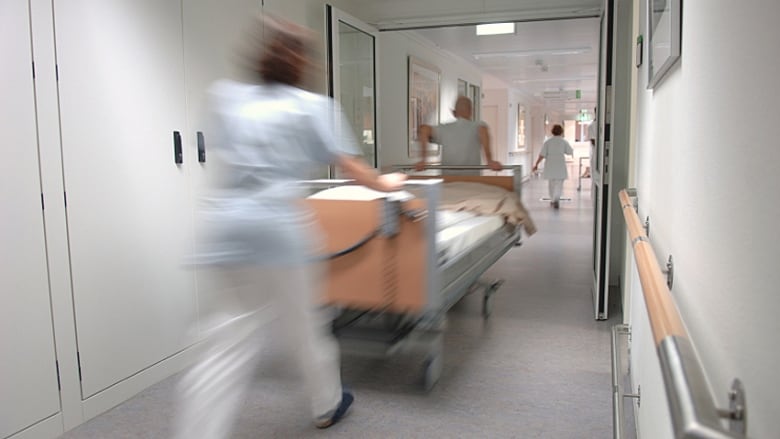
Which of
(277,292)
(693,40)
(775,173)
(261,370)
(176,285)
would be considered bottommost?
(261,370)

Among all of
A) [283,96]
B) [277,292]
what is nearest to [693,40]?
[283,96]

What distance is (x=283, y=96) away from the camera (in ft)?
8.05

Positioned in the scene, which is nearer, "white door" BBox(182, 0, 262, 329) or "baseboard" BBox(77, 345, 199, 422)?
"baseboard" BBox(77, 345, 199, 422)

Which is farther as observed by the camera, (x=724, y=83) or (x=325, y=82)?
(x=325, y=82)

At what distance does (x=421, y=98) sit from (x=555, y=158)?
3777 millimetres

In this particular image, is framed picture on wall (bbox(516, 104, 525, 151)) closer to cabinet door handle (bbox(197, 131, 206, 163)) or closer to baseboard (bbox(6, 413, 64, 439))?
cabinet door handle (bbox(197, 131, 206, 163))

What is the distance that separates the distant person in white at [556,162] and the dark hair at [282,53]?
387 inches

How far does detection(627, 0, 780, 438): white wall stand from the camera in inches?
29.1

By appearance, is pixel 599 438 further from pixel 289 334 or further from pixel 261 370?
pixel 261 370

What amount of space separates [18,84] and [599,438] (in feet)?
10.3

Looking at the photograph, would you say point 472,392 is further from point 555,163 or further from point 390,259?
point 555,163

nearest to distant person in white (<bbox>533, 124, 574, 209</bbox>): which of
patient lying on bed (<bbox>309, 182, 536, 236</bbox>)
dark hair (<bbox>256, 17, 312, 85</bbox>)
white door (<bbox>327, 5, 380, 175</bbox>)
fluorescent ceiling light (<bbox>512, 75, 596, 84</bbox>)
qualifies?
fluorescent ceiling light (<bbox>512, 75, 596, 84</bbox>)

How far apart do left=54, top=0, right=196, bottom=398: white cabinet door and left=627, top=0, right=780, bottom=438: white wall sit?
9.16 feet

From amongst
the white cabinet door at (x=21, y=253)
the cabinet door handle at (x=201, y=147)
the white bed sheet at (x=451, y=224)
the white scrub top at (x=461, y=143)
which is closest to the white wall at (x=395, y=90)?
the white scrub top at (x=461, y=143)
